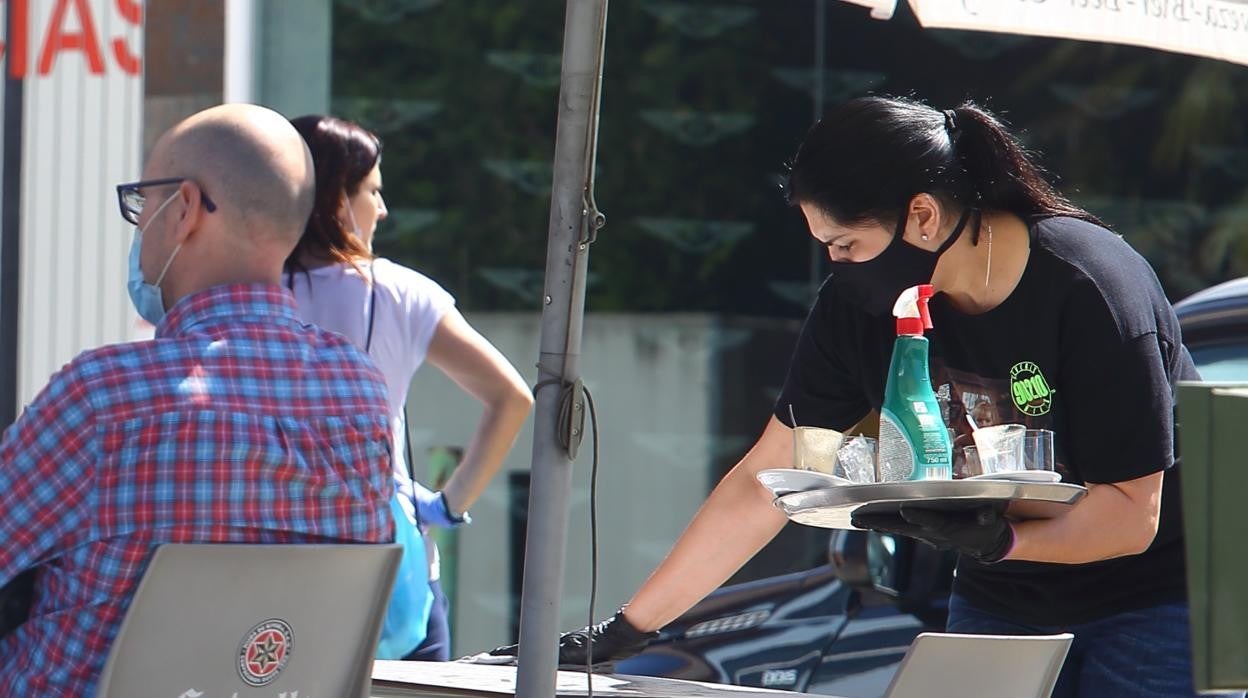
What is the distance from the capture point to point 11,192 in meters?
5.88

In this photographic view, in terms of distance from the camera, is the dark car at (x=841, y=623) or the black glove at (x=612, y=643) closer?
the black glove at (x=612, y=643)

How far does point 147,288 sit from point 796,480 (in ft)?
3.08

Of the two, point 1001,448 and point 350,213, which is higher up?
point 350,213

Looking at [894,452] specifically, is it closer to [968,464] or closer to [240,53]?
[968,464]

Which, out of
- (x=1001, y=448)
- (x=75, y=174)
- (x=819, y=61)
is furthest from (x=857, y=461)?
(x=819, y=61)

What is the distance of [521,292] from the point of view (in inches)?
279

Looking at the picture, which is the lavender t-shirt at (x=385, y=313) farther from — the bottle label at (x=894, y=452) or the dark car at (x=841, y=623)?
the bottle label at (x=894, y=452)

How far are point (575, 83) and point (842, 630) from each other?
6.97ft

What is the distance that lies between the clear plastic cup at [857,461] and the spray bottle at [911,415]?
0.18 ft

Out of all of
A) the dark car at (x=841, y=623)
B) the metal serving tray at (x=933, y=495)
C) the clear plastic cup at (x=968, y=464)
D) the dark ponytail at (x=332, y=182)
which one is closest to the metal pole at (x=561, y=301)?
the metal serving tray at (x=933, y=495)

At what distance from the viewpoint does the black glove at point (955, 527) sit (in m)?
2.35

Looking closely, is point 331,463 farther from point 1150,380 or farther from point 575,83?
point 1150,380

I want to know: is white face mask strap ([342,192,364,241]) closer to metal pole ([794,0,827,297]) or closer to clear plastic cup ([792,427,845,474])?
clear plastic cup ([792,427,845,474])

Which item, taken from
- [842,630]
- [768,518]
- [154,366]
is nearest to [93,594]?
[154,366]
